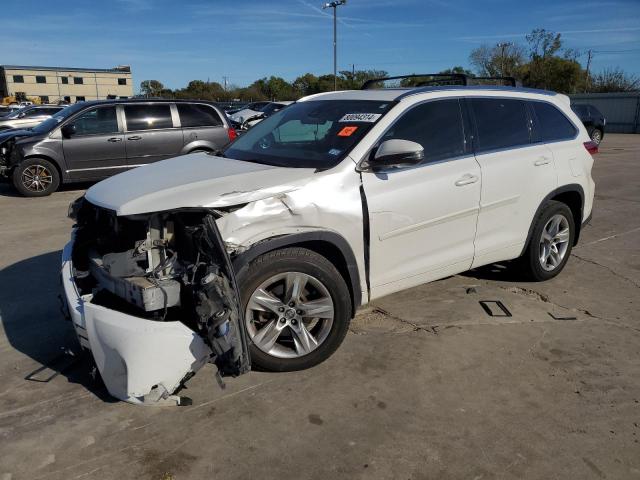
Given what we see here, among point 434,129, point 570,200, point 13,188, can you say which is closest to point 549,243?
point 570,200

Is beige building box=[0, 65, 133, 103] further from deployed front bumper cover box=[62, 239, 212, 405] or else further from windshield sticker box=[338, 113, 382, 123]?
deployed front bumper cover box=[62, 239, 212, 405]

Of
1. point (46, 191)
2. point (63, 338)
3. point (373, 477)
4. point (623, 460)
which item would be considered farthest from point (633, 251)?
point (46, 191)

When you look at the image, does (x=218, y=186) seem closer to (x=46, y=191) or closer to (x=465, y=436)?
(x=465, y=436)

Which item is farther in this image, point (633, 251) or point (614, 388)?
point (633, 251)

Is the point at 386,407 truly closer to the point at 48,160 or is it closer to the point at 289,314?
the point at 289,314

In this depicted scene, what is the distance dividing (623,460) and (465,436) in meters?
0.77

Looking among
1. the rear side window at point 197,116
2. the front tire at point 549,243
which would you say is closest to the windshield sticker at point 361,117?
the front tire at point 549,243

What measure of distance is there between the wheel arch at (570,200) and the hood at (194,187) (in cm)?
239

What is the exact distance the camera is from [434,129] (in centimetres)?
411

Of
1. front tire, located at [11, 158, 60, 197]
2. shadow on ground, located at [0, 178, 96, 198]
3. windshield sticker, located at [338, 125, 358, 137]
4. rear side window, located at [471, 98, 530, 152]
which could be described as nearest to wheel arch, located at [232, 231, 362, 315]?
windshield sticker, located at [338, 125, 358, 137]

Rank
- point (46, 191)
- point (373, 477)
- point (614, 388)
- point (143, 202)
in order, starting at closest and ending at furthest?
1. point (373, 477)
2. point (143, 202)
3. point (614, 388)
4. point (46, 191)

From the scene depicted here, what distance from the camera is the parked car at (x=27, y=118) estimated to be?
17.3 meters

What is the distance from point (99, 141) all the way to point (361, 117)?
7.56 metres

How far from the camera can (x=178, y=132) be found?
1052cm
